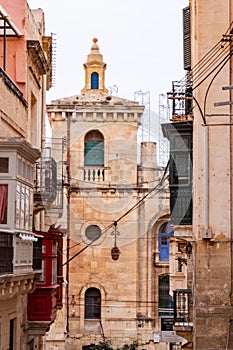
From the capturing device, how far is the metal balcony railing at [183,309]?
17.0 metres

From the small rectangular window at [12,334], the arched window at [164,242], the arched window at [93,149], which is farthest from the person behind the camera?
the arched window at [93,149]

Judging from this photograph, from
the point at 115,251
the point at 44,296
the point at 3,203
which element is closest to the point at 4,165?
the point at 3,203

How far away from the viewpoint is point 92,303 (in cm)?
3278

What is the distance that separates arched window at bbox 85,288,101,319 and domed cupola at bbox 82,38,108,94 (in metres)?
7.33

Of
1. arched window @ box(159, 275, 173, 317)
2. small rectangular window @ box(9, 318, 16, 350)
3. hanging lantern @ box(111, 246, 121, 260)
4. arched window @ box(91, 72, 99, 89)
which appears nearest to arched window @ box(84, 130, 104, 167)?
arched window @ box(91, 72, 99, 89)

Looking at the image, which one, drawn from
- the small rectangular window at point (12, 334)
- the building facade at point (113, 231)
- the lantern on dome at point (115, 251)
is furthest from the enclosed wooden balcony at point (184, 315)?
the building facade at point (113, 231)

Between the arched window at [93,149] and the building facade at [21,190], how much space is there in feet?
32.9

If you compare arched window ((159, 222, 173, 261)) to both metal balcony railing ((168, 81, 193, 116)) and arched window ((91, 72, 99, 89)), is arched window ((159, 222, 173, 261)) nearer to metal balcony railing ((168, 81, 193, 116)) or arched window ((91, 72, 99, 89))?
arched window ((91, 72, 99, 89))

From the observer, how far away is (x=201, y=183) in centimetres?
1513

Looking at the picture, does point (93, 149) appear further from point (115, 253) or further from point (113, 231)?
A: point (115, 253)

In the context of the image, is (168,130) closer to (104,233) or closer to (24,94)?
(24,94)

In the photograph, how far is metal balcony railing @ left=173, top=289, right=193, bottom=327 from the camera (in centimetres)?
1705

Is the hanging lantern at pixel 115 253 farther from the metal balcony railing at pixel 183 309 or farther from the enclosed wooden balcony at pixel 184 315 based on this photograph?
the metal balcony railing at pixel 183 309

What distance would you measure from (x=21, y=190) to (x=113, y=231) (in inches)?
711
